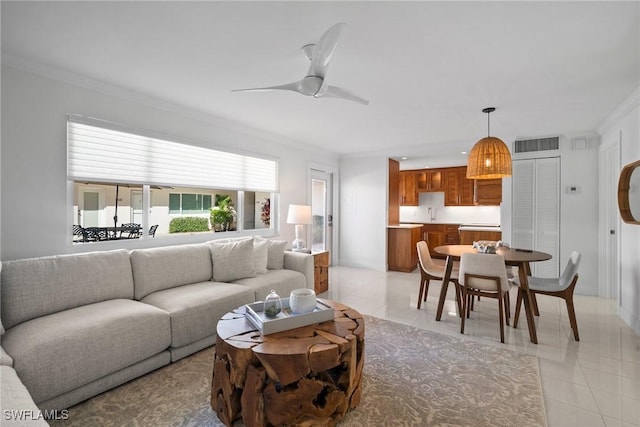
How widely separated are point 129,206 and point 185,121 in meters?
1.18

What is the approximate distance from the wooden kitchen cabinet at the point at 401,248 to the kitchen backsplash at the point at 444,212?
217cm

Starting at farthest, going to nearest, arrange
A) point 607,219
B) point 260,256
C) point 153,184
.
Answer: point 607,219 < point 260,256 < point 153,184

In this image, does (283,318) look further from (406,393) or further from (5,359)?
(5,359)

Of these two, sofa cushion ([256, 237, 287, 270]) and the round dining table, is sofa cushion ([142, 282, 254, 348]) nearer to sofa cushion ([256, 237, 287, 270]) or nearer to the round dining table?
sofa cushion ([256, 237, 287, 270])

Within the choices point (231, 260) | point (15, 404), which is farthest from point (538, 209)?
point (15, 404)

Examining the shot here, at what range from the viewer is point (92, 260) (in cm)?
249

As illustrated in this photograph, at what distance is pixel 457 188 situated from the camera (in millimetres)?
7516

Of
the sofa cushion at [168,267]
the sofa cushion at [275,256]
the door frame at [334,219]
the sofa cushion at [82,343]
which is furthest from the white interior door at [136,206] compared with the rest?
the door frame at [334,219]

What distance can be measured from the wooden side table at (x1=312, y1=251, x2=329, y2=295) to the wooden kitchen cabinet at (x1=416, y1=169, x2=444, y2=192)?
443 centimetres

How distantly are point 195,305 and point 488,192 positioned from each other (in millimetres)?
6741

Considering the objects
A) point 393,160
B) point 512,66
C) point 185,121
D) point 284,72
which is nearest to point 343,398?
point 284,72

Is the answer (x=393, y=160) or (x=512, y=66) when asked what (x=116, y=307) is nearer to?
(x=512, y=66)

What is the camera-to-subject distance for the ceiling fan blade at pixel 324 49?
169cm

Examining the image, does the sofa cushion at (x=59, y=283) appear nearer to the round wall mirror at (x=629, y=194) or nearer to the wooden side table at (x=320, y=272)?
the wooden side table at (x=320, y=272)
